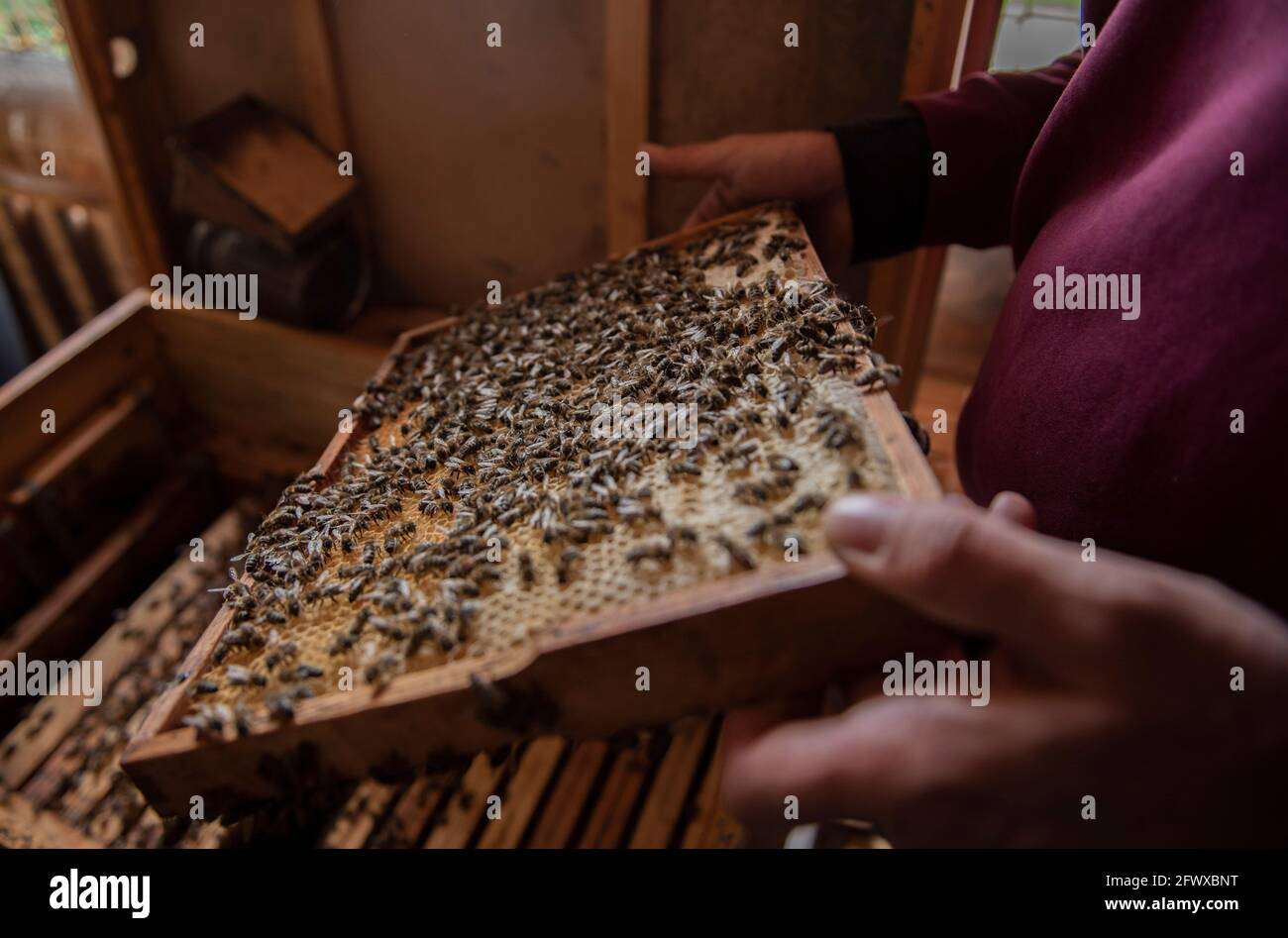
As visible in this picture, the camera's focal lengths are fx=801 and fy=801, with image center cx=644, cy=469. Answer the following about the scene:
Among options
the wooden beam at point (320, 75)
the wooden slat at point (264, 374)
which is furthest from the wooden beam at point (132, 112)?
the wooden beam at point (320, 75)

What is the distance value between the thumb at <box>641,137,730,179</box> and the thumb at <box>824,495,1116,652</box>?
2081 millimetres

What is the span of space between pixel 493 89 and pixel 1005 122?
273 cm

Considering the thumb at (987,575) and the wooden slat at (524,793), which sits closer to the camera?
the thumb at (987,575)

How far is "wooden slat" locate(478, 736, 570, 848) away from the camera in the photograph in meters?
3.10

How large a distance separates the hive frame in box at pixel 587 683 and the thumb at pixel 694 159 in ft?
5.16

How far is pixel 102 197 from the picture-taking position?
6.13 meters

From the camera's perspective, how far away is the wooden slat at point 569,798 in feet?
10.1

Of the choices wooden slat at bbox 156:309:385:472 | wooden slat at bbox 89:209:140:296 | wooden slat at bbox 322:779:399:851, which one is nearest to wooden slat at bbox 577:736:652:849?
wooden slat at bbox 322:779:399:851

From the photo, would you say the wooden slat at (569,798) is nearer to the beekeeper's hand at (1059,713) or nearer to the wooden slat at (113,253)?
the beekeeper's hand at (1059,713)

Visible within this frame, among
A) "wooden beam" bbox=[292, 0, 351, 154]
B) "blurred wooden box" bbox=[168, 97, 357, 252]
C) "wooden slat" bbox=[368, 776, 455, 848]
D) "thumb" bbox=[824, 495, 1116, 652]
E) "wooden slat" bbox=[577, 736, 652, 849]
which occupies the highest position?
"wooden beam" bbox=[292, 0, 351, 154]

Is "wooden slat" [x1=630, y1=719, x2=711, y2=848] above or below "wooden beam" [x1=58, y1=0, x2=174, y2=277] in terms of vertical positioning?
below

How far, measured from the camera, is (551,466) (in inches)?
83.5

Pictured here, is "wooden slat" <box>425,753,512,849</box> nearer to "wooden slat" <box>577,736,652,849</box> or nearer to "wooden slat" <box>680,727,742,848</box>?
"wooden slat" <box>577,736,652,849</box>
